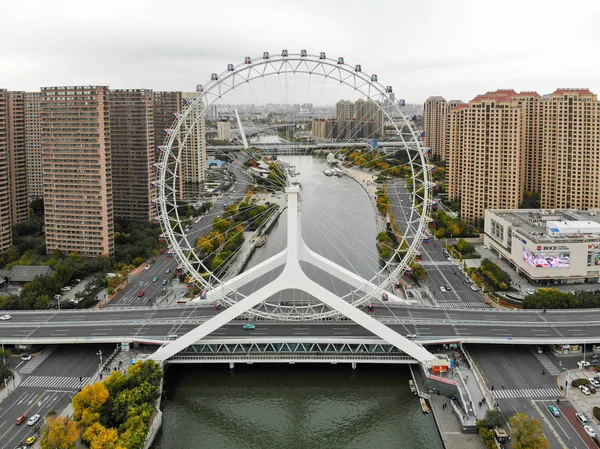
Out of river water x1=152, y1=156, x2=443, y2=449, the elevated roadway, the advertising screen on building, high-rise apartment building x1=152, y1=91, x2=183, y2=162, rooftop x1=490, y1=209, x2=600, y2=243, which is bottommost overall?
river water x1=152, y1=156, x2=443, y2=449

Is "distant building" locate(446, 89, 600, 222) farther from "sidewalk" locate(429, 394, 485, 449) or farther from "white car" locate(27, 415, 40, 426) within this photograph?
"white car" locate(27, 415, 40, 426)

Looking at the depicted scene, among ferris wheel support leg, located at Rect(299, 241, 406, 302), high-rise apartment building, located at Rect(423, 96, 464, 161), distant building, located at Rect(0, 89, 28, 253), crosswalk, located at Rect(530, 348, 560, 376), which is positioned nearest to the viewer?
crosswalk, located at Rect(530, 348, 560, 376)

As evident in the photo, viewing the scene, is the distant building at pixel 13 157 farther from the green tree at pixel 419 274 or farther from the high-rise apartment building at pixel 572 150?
the high-rise apartment building at pixel 572 150

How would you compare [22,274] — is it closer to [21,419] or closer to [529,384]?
[21,419]

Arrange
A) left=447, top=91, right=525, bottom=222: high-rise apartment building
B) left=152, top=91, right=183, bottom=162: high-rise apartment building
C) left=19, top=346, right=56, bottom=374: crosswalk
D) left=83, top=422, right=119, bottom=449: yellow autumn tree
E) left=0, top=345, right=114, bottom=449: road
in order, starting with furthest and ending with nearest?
left=152, top=91, right=183, bottom=162: high-rise apartment building < left=447, top=91, right=525, bottom=222: high-rise apartment building < left=19, top=346, right=56, bottom=374: crosswalk < left=0, top=345, right=114, bottom=449: road < left=83, top=422, right=119, bottom=449: yellow autumn tree

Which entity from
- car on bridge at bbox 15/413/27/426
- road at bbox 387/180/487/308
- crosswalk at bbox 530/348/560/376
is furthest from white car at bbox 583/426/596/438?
car on bridge at bbox 15/413/27/426

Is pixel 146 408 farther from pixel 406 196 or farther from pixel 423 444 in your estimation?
pixel 406 196

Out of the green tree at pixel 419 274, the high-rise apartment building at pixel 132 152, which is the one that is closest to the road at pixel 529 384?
the green tree at pixel 419 274
